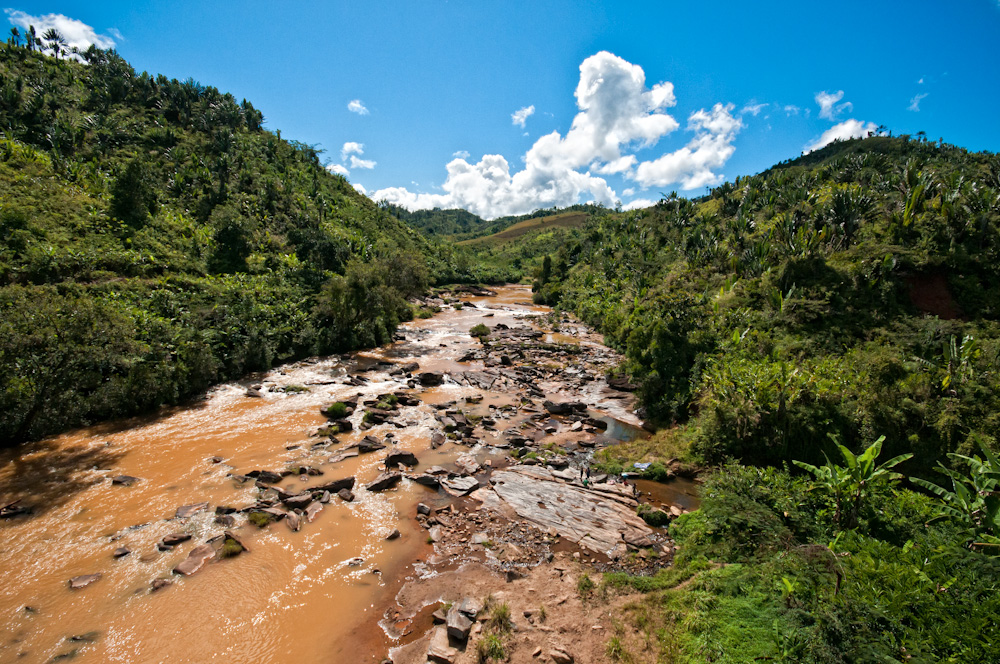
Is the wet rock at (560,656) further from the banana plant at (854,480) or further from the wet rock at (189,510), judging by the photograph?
the wet rock at (189,510)

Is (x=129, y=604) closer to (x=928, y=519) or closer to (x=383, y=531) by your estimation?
(x=383, y=531)

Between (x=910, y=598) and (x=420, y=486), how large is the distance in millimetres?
10733

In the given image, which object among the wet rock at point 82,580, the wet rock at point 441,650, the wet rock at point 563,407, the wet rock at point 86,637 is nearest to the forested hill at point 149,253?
the wet rock at point 82,580

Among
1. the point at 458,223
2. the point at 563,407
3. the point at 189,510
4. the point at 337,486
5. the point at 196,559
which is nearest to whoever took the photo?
the point at 196,559

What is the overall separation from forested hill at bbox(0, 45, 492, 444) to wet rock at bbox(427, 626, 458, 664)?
1637 centimetres

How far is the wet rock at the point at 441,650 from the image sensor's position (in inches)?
256

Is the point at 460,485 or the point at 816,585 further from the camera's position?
the point at 460,485

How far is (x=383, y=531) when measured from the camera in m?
10.3

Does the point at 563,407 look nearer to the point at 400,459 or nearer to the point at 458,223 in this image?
the point at 400,459

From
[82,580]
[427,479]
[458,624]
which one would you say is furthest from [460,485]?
[82,580]

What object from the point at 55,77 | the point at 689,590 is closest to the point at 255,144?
the point at 55,77

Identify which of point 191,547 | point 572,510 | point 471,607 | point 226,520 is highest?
point 226,520

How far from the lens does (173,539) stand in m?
9.39

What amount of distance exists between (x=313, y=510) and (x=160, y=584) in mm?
3284
